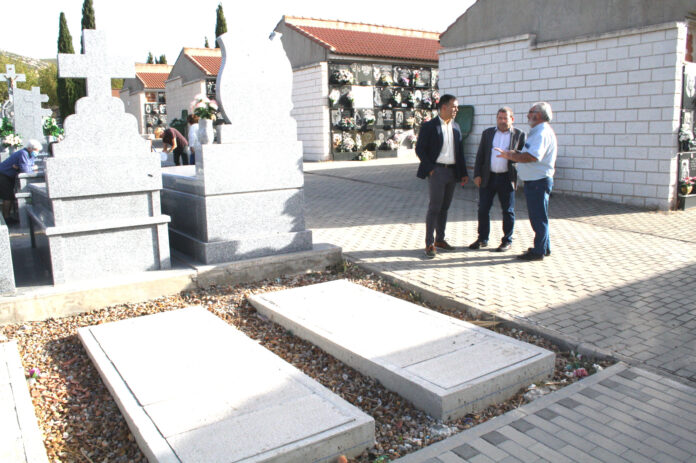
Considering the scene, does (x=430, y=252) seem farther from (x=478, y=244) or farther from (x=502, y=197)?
(x=502, y=197)

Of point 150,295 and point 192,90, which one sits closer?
point 150,295

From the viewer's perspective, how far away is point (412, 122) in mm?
23938

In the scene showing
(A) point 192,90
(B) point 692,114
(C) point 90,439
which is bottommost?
(C) point 90,439

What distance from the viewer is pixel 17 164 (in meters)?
10.6

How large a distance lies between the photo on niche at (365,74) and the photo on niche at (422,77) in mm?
2233

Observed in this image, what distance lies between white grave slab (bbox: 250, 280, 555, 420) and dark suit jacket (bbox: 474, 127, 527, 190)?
268 cm

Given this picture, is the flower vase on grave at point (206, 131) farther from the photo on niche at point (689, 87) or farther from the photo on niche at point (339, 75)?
the photo on niche at point (339, 75)

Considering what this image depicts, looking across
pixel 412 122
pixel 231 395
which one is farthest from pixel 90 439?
pixel 412 122

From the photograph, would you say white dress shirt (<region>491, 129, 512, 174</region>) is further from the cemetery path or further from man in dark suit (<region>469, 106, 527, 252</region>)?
the cemetery path

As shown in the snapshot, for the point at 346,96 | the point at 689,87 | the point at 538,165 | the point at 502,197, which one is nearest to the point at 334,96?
the point at 346,96

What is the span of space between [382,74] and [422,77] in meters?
2.13

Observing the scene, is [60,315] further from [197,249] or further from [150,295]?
[197,249]

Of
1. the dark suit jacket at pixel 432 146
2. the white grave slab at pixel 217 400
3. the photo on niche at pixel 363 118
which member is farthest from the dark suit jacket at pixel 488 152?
the photo on niche at pixel 363 118

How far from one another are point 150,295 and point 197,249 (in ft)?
2.79
